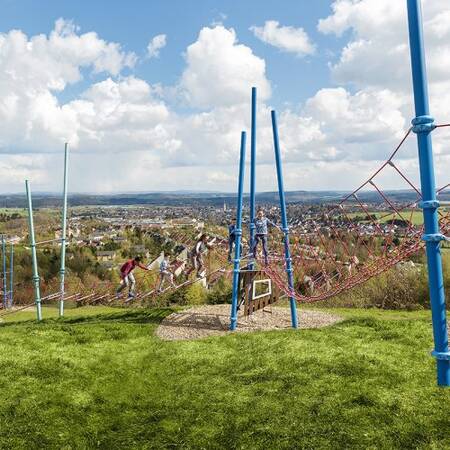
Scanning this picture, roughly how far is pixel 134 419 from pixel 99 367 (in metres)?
2.20

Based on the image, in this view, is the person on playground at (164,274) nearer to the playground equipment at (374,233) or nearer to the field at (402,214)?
the playground equipment at (374,233)

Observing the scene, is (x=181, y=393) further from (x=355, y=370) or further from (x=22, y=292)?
(x=22, y=292)

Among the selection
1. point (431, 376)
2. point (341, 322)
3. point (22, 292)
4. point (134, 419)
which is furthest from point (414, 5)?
point (22, 292)

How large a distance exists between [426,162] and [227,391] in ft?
15.8

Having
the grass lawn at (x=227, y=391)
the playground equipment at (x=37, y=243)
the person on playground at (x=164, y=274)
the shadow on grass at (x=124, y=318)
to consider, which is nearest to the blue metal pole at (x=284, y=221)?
the grass lawn at (x=227, y=391)

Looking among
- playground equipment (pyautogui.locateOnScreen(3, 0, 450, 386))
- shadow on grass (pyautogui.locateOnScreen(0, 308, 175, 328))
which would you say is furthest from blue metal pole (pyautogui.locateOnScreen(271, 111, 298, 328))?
shadow on grass (pyautogui.locateOnScreen(0, 308, 175, 328))

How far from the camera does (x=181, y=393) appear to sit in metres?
7.23

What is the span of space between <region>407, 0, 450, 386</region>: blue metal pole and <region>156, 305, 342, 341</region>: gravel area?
724cm

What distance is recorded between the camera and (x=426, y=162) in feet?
13.1

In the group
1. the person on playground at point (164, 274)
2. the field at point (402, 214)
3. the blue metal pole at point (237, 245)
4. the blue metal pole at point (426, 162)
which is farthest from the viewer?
the person on playground at point (164, 274)

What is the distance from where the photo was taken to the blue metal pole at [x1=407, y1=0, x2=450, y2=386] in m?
3.96

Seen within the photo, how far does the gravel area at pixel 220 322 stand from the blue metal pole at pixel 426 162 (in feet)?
23.8

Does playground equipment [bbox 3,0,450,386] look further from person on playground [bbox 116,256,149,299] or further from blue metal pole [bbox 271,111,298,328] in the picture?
person on playground [bbox 116,256,149,299]

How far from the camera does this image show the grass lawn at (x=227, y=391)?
575cm
